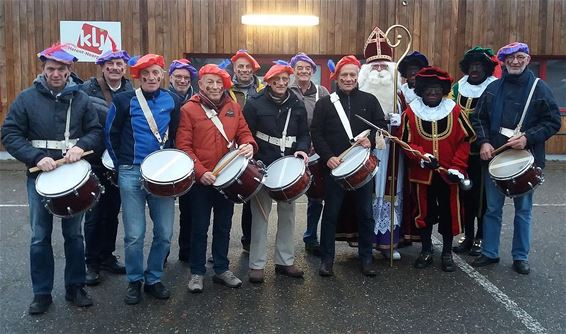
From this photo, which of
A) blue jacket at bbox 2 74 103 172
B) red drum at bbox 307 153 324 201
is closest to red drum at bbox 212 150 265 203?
blue jacket at bbox 2 74 103 172

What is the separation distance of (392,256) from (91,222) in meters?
2.82

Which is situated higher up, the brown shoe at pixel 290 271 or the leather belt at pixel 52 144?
the leather belt at pixel 52 144

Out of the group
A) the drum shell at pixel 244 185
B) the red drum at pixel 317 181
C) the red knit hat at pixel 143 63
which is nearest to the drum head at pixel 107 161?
the red knit hat at pixel 143 63

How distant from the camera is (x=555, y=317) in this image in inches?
169

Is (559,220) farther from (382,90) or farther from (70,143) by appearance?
(70,143)

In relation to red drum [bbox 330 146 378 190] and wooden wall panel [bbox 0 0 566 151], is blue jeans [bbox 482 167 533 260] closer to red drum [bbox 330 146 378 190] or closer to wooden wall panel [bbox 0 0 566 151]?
red drum [bbox 330 146 378 190]

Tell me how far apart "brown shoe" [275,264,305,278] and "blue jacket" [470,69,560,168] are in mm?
2092

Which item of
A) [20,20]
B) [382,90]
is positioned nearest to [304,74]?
[382,90]

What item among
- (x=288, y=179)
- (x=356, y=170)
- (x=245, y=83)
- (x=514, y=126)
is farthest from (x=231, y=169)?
(x=514, y=126)

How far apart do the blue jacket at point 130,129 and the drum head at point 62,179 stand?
0.35 meters

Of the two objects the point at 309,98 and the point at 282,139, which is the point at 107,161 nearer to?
the point at 282,139

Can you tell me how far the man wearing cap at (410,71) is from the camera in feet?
18.8

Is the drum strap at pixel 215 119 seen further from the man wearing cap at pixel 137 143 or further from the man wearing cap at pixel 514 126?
the man wearing cap at pixel 514 126

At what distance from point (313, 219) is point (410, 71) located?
1.81m
